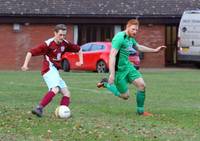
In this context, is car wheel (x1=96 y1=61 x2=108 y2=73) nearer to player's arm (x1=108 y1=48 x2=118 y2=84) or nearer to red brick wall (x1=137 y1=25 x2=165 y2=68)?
red brick wall (x1=137 y1=25 x2=165 y2=68)

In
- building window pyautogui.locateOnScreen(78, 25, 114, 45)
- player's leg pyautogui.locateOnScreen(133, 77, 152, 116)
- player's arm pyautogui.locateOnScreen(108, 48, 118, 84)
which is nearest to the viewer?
player's arm pyautogui.locateOnScreen(108, 48, 118, 84)

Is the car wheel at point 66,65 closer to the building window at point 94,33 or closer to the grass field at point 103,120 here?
the building window at point 94,33

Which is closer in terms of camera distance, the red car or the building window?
the red car

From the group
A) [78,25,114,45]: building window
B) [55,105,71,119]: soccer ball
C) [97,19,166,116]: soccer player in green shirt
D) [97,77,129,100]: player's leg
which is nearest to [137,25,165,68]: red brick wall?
[78,25,114,45]: building window

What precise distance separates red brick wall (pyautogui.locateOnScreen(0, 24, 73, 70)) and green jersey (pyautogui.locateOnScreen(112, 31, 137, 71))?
82.3ft

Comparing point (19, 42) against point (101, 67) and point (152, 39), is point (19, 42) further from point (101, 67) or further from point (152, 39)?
point (101, 67)

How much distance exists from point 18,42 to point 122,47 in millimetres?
25826

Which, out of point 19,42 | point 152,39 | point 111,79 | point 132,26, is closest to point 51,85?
point 111,79

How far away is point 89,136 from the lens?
31.6 ft

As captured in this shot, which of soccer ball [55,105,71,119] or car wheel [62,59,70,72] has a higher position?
soccer ball [55,105,71,119]

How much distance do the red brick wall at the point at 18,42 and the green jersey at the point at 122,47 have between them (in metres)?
25.1

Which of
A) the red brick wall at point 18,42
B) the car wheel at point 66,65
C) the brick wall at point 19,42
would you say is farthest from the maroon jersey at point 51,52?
the red brick wall at point 18,42

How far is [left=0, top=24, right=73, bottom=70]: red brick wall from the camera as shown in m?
37.4

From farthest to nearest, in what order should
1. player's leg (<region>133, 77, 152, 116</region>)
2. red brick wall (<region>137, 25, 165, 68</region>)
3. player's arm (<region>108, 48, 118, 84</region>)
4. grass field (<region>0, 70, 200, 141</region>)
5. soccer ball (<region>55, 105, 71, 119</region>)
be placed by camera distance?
red brick wall (<region>137, 25, 165, 68</region>)
player's leg (<region>133, 77, 152, 116</region>)
player's arm (<region>108, 48, 118, 84</region>)
soccer ball (<region>55, 105, 71, 119</region>)
grass field (<region>0, 70, 200, 141</region>)
